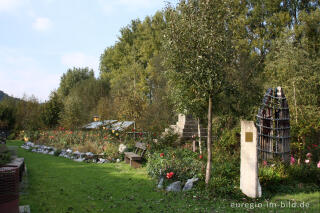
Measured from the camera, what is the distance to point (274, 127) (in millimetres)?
8891

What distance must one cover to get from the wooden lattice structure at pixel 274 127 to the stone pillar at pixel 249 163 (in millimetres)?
2242

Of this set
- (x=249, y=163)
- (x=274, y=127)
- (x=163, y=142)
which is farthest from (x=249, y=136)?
(x=163, y=142)

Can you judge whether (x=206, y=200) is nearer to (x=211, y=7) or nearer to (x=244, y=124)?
(x=244, y=124)

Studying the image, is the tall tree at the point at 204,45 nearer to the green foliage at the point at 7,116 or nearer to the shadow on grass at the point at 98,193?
the shadow on grass at the point at 98,193

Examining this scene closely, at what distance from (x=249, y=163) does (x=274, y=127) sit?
101 inches

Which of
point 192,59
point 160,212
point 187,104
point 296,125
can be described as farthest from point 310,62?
point 160,212

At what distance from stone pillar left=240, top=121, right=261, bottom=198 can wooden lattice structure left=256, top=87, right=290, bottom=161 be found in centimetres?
224

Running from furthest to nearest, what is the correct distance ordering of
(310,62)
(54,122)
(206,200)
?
(54,122) < (310,62) < (206,200)

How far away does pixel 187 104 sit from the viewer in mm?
9352

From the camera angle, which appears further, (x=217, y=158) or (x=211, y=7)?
(x=217, y=158)

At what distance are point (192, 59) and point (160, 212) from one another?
3.80 metres

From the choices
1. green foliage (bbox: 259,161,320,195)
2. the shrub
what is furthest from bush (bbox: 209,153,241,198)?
the shrub

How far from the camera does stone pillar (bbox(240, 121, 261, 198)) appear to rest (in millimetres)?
6750

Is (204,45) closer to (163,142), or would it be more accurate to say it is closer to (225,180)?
(225,180)
